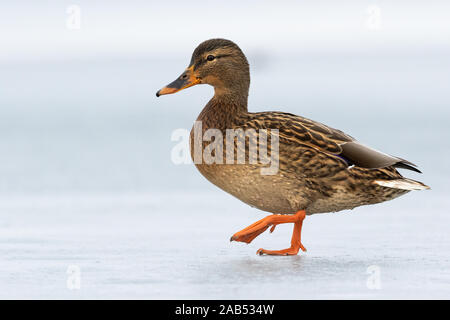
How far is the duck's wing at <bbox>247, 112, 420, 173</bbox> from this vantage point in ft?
19.3

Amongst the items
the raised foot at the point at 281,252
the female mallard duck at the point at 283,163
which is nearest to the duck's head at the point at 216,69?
the female mallard duck at the point at 283,163

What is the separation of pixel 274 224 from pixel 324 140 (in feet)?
2.39

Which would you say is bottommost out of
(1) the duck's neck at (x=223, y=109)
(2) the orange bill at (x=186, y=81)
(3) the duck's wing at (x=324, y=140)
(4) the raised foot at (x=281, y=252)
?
(4) the raised foot at (x=281, y=252)

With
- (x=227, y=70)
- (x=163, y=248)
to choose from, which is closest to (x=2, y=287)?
(x=163, y=248)

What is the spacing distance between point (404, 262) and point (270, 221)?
0.98 m

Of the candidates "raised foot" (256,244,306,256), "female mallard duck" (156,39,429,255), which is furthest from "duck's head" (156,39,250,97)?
"raised foot" (256,244,306,256)

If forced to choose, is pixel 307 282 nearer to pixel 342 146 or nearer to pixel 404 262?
pixel 404 262

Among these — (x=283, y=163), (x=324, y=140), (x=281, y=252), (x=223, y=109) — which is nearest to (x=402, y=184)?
(x=324, y=140)

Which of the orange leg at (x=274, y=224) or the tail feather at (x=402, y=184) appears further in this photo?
the tail feather at (x=402, y=184)

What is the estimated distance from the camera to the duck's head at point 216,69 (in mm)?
6191

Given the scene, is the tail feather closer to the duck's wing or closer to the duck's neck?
the duck's wing

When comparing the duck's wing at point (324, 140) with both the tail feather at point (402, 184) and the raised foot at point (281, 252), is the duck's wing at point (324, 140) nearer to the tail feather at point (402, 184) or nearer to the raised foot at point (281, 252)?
the tail feather at point (402, 184)

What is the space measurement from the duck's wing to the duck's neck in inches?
5.7

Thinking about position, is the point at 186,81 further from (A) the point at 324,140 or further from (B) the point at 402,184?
(B) the point at 402,184
